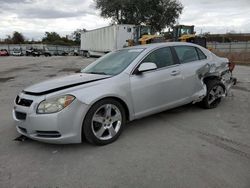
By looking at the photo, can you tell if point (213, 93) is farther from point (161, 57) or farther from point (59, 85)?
point (59, 85)

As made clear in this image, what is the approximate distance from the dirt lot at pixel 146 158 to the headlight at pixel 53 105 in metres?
0.66

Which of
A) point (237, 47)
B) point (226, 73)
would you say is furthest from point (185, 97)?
point (237, 47)

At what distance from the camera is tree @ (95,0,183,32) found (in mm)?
39156

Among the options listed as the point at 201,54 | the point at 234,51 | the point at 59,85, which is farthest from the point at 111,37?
the point at 59,85

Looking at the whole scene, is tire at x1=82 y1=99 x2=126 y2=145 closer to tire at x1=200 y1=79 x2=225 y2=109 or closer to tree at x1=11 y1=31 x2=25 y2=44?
tire at x1=200 y1=79 x2=225 y2=109

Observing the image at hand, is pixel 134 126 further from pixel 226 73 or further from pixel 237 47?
pixel 237 47

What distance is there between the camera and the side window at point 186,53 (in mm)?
5307

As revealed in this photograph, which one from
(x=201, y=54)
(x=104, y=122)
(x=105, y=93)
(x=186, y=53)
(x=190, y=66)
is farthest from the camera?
(x=201, y=54)

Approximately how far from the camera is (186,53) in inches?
217

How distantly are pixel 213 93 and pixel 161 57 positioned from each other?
68.6 inches

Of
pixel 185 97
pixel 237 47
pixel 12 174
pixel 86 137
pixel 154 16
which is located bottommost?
pixel 12 174

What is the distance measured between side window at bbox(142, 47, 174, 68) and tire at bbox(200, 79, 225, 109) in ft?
4.14

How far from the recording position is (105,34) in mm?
30344

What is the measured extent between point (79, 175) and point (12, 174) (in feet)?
2.77
